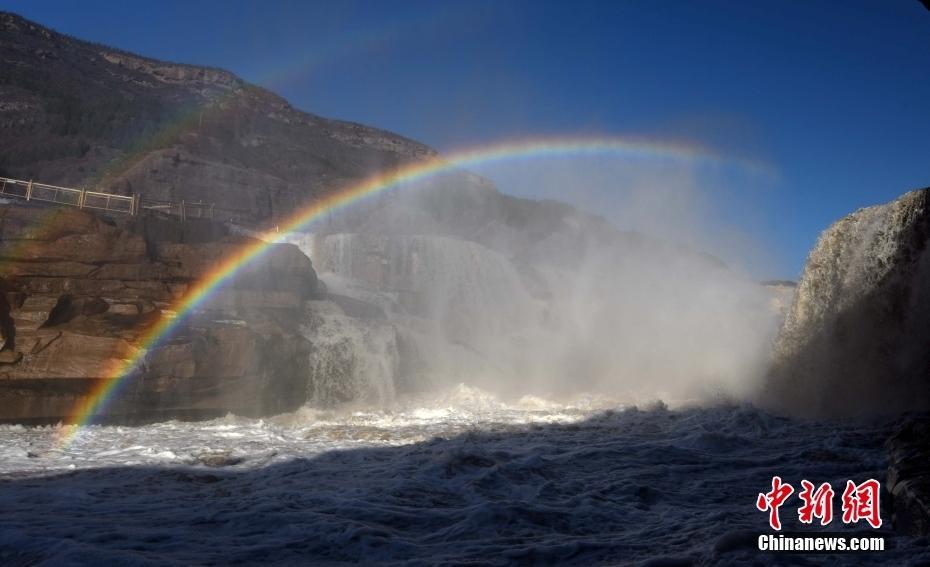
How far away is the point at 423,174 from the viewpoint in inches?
2411

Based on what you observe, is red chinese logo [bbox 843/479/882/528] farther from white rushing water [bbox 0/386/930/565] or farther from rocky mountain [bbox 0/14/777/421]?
rocky mountain [bbox 0/14/777/421]

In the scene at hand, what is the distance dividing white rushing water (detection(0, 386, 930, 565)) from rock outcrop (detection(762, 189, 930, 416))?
1792 mm

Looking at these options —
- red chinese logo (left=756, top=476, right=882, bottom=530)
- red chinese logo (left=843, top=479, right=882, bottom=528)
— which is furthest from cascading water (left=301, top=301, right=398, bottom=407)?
red chinese logo (left=843, top=479, right=882, bottom=528)

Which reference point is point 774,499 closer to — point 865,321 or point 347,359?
point 865,321

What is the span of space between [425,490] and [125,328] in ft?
34.6

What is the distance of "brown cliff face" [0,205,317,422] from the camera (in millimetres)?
13938

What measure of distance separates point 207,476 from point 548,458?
4700mm

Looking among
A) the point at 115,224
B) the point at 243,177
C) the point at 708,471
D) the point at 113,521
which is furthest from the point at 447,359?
the point at 243,177

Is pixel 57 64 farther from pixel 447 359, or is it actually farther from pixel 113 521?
pixel 113 521

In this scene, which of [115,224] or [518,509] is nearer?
[518,509]

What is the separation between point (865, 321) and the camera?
13055mm

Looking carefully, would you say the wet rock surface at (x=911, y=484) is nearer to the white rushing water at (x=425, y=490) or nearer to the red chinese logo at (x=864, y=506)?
the red chinese logo at (x=864, y=506)

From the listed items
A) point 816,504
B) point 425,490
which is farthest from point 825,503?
point 425,490

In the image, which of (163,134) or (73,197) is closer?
(73,197)
